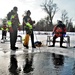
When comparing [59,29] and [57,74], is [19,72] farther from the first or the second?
[59,29]

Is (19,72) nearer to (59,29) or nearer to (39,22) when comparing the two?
(59,29)

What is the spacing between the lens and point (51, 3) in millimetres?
65875

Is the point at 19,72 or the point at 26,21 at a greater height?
the point at 26,21

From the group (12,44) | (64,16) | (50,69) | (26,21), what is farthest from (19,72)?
(64,16)

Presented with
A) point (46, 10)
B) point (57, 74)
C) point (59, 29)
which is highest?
point (46, 10)

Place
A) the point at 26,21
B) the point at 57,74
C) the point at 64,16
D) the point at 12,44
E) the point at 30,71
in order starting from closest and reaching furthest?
the point at 57,74 → the point at 30,71 → the point at 12,44 → the point at 26,21 → the point at 64,16

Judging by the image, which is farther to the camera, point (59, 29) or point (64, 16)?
point (64, 16)

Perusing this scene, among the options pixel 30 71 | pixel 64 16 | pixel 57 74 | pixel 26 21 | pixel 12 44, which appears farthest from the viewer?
pixel 64 16

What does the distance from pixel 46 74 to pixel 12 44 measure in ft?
22.7

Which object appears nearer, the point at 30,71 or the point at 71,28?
the point at 30,71

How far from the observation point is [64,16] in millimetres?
64812

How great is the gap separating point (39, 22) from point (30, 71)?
60471 mm

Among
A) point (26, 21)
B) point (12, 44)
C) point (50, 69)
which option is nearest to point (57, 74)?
point (50, 69)

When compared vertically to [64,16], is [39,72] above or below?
below
